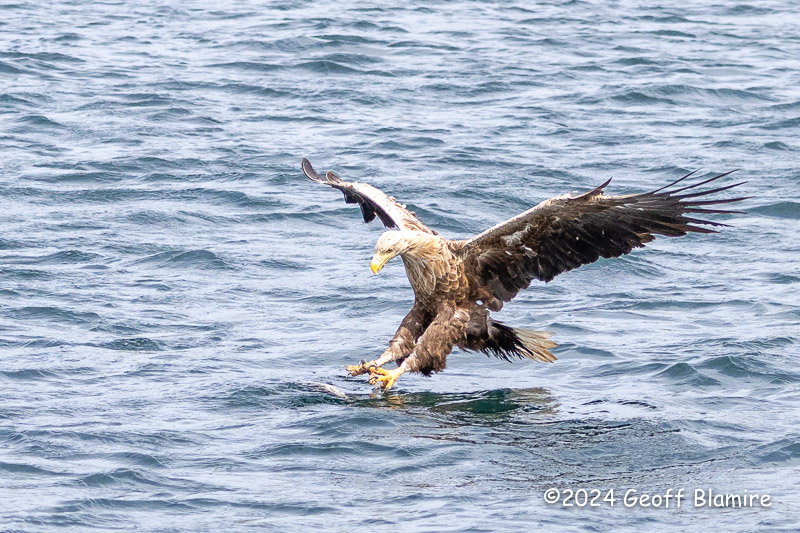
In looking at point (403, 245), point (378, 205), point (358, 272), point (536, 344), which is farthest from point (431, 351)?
point (358, 272)

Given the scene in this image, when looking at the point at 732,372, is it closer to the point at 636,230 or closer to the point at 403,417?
the point at 636,230

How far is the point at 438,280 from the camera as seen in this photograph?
27.5 ft

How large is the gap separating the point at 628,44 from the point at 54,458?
45.8 ft

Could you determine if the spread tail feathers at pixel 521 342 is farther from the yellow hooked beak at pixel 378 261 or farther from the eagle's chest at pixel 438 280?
the yellow hooked beak at pixel 378 261

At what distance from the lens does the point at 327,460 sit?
7.09 meters

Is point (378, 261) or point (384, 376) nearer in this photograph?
point (378, 261)

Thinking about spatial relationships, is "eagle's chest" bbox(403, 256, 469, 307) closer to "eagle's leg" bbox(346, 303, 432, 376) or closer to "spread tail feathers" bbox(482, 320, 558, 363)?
Result: "eagle's leg" bbox(346, 303, 432, 376)

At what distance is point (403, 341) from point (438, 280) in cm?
45

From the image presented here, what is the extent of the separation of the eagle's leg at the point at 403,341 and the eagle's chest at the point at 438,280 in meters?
0.12

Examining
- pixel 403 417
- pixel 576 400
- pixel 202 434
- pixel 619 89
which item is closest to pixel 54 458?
pixel 202 434

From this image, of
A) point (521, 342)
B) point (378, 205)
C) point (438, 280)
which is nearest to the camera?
point (438, 280)

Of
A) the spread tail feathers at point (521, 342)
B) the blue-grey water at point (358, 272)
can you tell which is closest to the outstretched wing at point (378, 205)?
the spread tail feathers at point (521, 342)

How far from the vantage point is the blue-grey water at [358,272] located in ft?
22.2

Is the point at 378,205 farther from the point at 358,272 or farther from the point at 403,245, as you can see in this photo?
the point at 358,272
